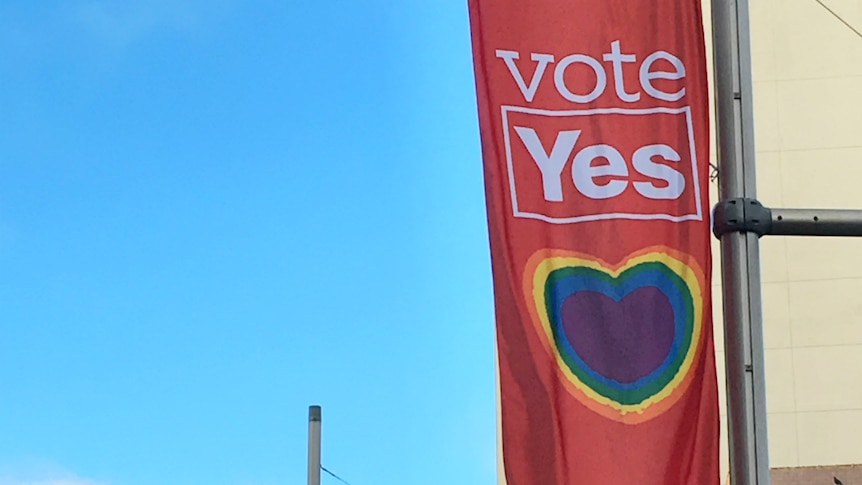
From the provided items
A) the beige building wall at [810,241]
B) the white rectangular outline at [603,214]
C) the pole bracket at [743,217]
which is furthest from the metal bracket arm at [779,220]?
the beige building wall at [810,241]

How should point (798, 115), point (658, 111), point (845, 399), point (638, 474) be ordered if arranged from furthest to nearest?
1. point (798, 115)
2. point (845, 399)
3. point (658, 111)
4. point (638, 474)

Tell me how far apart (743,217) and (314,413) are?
42.8 feet

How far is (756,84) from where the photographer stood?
2378cm

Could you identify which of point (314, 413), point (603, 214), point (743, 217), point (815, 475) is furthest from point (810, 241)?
point (743, 217)

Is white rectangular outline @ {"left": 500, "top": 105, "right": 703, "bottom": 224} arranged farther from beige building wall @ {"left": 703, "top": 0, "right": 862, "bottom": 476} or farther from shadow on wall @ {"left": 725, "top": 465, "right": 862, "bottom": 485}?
shadow on wall @ {"left": 725, "top": 465, "right": 862, "bottom": 485}

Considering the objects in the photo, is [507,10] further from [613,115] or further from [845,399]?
[845,399]

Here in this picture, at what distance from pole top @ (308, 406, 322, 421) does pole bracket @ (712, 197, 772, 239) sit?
12.9 metres

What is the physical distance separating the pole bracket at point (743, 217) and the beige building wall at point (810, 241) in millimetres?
14101

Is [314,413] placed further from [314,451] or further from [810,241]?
[810,241]

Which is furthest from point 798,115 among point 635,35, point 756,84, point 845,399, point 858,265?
point 635,35

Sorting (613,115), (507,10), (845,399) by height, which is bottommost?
(845,399)

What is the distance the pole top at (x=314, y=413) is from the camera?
18531 millimetres

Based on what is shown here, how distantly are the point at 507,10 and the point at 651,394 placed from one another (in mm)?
1974

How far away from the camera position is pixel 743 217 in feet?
19.9
